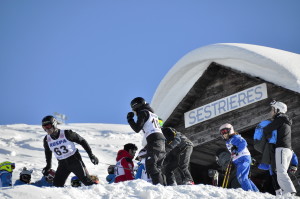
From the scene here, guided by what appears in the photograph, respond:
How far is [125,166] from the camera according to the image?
977 cm

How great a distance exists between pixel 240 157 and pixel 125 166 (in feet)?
7.10

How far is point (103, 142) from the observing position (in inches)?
842

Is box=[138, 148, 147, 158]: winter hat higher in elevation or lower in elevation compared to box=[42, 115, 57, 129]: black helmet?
lower

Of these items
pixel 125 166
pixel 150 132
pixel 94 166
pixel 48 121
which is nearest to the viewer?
pixel 150 132

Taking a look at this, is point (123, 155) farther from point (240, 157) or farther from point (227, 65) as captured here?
point (227, 65)

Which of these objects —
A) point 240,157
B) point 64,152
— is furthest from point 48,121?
point 240,157

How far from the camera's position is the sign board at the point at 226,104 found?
11.6m

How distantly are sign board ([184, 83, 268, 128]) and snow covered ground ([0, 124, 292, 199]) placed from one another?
226 centimetres

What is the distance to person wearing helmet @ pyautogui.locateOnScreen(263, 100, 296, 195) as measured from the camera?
8.03 metres

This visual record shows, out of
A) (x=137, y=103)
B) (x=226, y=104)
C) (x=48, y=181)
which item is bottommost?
(x=48, y=181)

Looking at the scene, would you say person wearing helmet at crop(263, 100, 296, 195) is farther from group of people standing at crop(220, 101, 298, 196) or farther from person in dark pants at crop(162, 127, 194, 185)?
person in dark pants at crop(162, 127, 194, 185)

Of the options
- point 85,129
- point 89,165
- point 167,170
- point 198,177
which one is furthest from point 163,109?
point 85,129

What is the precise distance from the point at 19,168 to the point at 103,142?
19.3 ft

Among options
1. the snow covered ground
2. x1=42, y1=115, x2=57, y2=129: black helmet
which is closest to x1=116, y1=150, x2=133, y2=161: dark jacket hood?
x1=42, y1=115, x2=57, y2=129: black helmet
